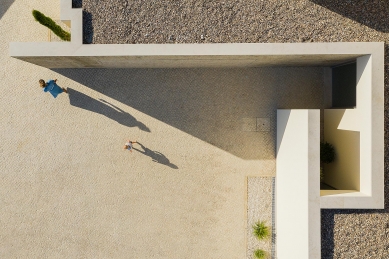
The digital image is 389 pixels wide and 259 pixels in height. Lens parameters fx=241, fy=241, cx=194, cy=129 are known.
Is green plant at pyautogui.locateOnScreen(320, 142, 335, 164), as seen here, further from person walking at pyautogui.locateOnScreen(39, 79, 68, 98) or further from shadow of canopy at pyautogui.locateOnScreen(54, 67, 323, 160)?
person walking at pyautogui.locateOnScreen(39, 79, 68, 98)

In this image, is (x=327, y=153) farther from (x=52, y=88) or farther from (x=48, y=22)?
(x=48, y=22)

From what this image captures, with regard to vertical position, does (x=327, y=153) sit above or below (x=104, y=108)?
below

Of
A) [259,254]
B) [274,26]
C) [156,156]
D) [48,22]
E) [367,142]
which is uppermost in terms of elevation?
[48,22]

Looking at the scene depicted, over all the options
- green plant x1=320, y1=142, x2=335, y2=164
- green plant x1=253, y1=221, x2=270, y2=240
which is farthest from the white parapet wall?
green plant x1=253, y1=221, x2=270, y2=240

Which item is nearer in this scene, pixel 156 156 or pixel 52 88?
pixel 52 88

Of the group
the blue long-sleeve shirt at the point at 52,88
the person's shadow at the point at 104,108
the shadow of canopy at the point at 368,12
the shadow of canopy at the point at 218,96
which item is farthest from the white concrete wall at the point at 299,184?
the blue long-sleeve shirt at the point at 52,88

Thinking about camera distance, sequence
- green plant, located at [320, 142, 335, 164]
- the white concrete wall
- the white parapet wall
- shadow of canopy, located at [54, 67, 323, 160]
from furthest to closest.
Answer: shadow of canopy, located at [54, 67, 323, 160] < green plant, located at [320, 142, 335, 164] < the white concrete wall < the white parapet wall

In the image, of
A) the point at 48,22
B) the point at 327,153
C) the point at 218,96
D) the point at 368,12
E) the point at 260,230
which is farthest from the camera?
the point at 218,96

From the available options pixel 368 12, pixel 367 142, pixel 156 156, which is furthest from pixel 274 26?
pixel 156 156
